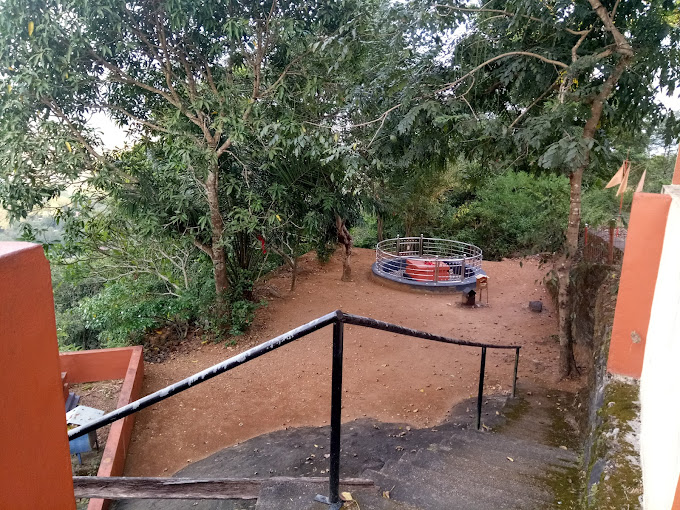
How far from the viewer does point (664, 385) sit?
1870mm

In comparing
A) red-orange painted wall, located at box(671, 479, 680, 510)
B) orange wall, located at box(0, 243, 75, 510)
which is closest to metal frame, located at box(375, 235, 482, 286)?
red-orange painted wall, located at box(671, 479, 680, 510)

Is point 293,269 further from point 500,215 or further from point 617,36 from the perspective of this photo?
point 500,215

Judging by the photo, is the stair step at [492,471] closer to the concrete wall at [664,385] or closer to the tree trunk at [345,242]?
the concrete wall at [664,385]

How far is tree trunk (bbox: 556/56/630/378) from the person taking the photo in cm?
514

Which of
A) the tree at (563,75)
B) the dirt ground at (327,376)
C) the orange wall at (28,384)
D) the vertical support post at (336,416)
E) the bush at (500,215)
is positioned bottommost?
the dirt ground at (327,376)

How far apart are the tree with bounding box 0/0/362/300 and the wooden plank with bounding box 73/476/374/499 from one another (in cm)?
463

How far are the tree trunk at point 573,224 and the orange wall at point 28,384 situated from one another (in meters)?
5.21

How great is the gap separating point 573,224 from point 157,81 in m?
6.80

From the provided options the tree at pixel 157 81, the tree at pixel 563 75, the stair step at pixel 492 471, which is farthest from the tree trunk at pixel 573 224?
the stair step at pixel 492 471

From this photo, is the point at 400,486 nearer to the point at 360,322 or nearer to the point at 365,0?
the point at 360,322

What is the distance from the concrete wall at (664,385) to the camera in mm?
1533

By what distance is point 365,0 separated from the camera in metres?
6.79

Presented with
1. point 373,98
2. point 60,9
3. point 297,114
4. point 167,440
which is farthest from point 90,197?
point 373,98

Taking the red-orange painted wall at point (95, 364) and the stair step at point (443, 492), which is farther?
the red-orange painted wall at point (95, 364)
